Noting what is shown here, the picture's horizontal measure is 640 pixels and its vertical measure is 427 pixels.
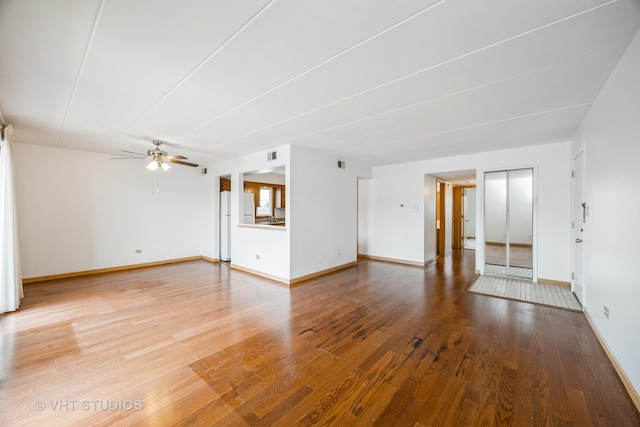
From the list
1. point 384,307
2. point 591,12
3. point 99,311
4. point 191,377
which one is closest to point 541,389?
point 384,307

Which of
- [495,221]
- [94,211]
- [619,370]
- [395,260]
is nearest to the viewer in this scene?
[619,370]

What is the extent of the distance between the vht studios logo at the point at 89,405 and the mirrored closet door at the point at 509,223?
5.94m

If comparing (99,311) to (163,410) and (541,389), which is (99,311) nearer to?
(163,410)

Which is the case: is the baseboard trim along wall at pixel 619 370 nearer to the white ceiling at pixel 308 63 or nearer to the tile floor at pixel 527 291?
the tile floor at pixel 527 291

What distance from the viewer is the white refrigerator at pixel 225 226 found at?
261 inches

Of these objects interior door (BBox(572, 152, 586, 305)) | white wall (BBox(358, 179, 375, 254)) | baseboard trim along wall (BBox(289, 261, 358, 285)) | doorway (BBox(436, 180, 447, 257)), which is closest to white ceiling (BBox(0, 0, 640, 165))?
interior door (BBox(572, 152, 586, 305))

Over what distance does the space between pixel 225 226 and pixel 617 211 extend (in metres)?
6.86

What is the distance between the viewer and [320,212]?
519 centimetres

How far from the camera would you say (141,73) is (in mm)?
2223

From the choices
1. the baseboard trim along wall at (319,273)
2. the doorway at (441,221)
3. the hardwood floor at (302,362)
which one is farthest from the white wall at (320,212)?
the doorway at (441,221)

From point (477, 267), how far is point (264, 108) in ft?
A: 17.0

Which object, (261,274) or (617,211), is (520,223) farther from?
(261,274)

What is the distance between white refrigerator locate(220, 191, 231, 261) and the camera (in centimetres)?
662

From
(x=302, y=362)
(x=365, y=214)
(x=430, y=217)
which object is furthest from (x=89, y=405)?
(x=430, y=217)
